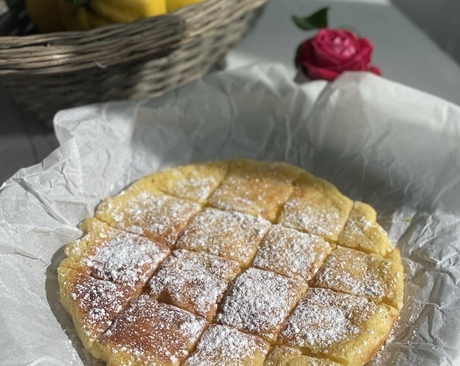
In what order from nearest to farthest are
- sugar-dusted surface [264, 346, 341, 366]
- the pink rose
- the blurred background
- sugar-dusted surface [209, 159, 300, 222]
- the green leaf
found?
1. sugar-dusted surface [264, 346, 341, 366]
2. sugar-dusted surface [209, 159, 300, 222]
3. the pink rose
4. the green leaf
5. the blurred background

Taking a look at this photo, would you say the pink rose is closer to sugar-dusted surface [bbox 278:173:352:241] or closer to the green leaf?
the green leaf

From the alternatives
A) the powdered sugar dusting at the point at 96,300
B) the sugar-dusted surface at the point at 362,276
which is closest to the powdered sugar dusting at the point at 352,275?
the sugar-dusted surface at the point at 362,276

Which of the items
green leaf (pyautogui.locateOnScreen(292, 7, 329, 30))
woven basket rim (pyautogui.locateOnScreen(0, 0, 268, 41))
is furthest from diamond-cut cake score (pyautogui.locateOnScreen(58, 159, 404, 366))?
green leaf (pyautogui.locateOnScreen(292, 7, 329, 30))

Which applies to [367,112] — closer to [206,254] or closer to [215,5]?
[215,5]

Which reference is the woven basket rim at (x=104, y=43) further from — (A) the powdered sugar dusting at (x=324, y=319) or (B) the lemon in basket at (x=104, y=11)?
(A) the powdered sugar dusting at (x=324, y=319)

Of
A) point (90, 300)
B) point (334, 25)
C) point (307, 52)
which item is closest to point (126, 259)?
point (90, 300)
